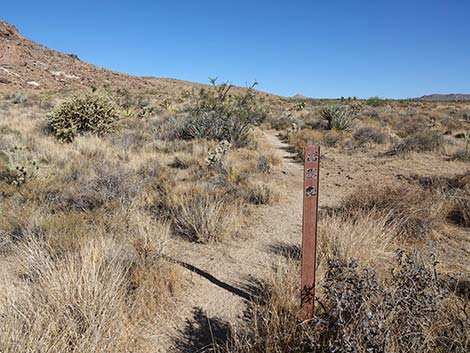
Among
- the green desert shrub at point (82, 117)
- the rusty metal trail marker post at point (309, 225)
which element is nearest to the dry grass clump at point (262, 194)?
the rusty metal trail marker post at point (309, 225)

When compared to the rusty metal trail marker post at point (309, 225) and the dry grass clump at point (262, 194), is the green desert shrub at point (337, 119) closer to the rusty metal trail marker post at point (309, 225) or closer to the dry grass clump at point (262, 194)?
the dry grass clump at point (262, 194)

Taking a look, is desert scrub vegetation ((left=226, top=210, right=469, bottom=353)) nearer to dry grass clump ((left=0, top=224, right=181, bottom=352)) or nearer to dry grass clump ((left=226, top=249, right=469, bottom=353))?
dry grass clump ((left=226, top=249, right=469, bottom=353))

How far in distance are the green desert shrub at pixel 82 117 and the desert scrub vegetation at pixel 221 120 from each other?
2.60 meters

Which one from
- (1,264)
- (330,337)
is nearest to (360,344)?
(330,337)

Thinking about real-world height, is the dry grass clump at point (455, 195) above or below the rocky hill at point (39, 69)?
below

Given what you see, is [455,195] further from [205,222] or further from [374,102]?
[374,102]

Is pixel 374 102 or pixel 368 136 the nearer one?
pixel 368 136

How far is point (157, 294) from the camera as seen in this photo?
292cm

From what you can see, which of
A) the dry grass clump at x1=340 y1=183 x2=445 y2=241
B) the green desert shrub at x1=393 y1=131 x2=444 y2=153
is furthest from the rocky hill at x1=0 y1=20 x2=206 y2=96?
the dry grass clump at x1=340 y1=183 x2=445 y2=241

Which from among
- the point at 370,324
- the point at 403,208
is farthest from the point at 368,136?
the point at 370,324

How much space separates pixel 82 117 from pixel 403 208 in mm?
10806

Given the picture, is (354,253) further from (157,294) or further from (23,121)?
(23,121)

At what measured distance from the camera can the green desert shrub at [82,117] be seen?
1077 centimetres

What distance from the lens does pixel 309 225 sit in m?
2.28
